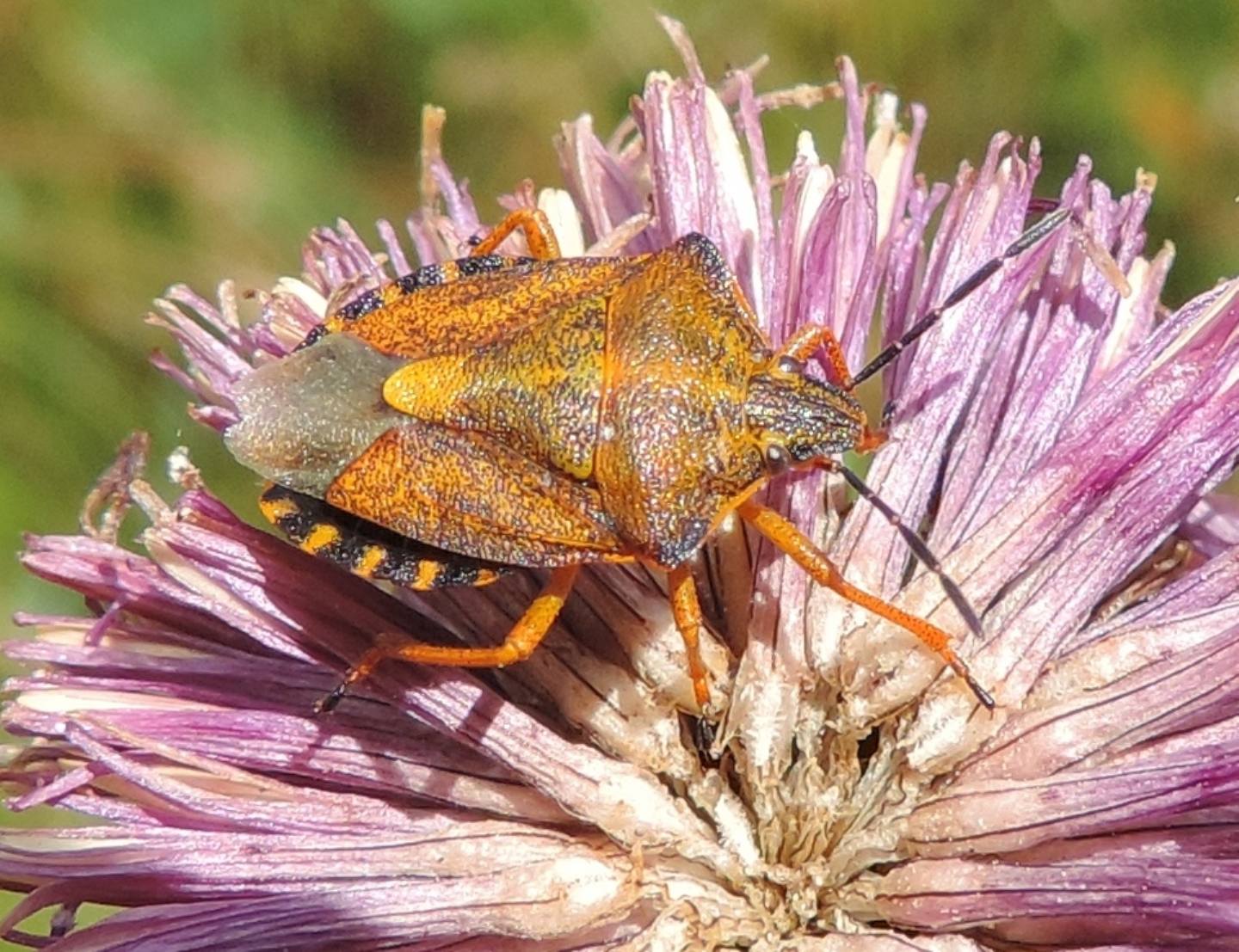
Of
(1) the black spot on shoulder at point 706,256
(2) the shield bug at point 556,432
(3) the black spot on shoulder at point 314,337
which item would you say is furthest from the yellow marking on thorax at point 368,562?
(1) the black spot on shoulder at point 706,256

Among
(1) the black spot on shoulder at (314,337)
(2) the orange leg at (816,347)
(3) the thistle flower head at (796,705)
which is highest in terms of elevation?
(1) the black spot on shoulder at (314,337)

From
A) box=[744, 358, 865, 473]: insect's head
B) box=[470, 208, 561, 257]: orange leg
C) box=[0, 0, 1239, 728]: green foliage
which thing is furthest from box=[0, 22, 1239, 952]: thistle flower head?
box=[0, 0, 1239, 728]: green foliage

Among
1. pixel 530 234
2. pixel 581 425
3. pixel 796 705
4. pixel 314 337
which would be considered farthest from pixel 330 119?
pixel 796 705

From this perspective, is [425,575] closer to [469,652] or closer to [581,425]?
[469,652]

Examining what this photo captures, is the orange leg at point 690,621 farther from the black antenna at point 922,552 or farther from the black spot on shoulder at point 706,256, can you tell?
the black spot on shoulder at point 706,256

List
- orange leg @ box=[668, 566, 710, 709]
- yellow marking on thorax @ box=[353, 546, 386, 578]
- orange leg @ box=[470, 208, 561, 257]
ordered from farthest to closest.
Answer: orange leg @ box=[470, 208, 561, 257] < yellow marking on thorax @ box=[353, 546, 386, 578] < orange leg @ box=[668, 566, 710, 709]

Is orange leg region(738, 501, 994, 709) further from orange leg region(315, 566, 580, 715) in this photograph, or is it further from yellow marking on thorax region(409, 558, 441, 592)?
yellow marking on thorax region(409, 558, 441, 592)
